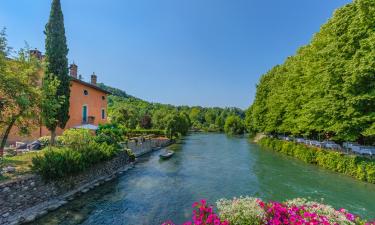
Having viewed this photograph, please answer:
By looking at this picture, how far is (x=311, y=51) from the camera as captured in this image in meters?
27.4

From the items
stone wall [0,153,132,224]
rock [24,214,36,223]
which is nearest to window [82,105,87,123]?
stone wall [0,153,132,224]

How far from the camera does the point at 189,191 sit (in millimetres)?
16078

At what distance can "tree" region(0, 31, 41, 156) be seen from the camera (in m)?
12.6

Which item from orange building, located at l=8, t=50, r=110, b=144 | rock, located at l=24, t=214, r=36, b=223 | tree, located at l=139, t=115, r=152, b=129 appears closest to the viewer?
rock, located at l=24, t=214, r=36, b=223

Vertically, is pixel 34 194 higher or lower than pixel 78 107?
lower

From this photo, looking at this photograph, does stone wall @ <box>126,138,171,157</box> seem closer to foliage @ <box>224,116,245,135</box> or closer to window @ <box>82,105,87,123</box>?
window @ <box>82,105,87,123</box>

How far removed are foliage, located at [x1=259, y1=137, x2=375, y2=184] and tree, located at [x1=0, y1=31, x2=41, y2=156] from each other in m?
22.8

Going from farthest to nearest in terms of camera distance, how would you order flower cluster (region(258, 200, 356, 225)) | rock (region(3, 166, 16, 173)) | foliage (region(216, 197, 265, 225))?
1. rock (region(3, 166, 16, 173))
2. foliage (region(216, 197, 265, 225))
3. flower cluster (region(258, 200, 356, 225))

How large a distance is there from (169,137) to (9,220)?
4399cm

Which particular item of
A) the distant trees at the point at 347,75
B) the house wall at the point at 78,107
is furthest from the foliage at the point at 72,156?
the distant trees at the point at 347,75

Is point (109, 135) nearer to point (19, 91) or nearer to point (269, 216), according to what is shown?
point (19, 91)

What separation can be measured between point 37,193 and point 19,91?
223 inches

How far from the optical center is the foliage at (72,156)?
13.0m

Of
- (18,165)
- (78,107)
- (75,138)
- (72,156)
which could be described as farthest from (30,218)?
(78,107)
